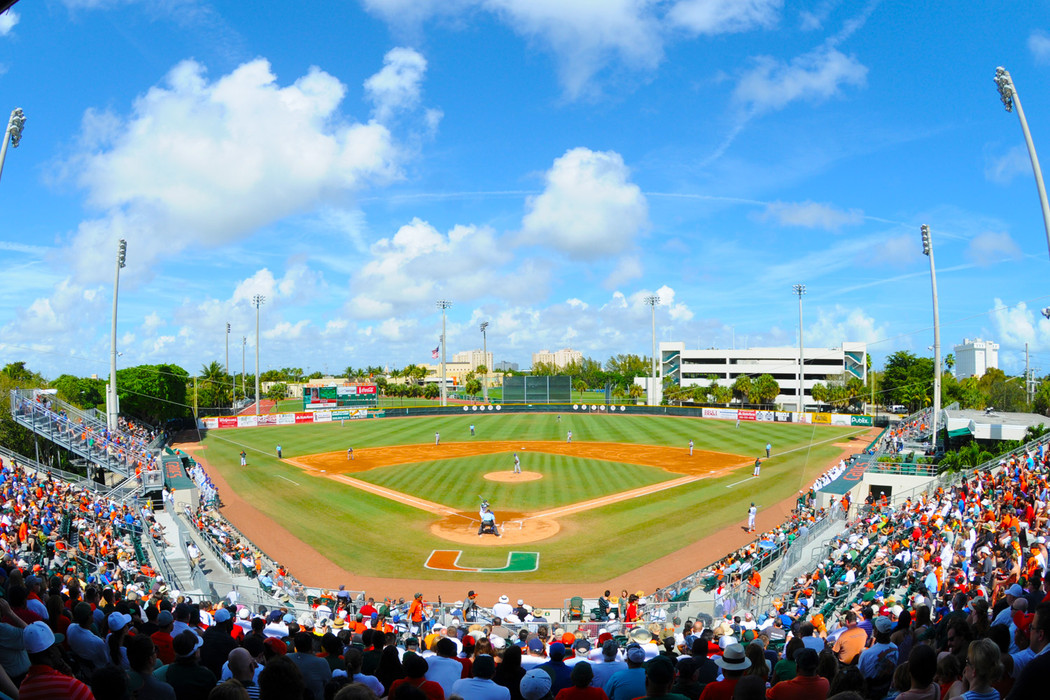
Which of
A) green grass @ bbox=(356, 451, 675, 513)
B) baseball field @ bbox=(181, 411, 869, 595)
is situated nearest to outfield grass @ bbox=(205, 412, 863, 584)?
baseball field @ bbox=(181, 411, 869, 595)

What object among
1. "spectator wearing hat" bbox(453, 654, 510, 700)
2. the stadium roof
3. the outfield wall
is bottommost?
the outfield wall

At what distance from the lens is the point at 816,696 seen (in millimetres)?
5180

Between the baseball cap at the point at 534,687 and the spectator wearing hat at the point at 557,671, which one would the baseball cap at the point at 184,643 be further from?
the spectator wearing hat at the point at 557,671

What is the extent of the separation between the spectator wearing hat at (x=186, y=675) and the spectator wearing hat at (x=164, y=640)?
1728mm

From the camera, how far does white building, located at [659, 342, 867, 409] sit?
324 ft

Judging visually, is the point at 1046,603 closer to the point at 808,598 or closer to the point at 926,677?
the point at 926,677

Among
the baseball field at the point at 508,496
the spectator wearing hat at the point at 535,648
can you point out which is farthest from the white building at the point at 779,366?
the spectator wearing hat at the point at 535,648

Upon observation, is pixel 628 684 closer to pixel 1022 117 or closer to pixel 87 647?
pixel 87 647

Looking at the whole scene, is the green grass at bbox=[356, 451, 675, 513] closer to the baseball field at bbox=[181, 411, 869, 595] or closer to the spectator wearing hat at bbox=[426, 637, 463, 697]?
the baseball field at bbox=[181, 411, 869, 595]

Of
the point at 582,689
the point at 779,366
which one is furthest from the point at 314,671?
the point at 779,366

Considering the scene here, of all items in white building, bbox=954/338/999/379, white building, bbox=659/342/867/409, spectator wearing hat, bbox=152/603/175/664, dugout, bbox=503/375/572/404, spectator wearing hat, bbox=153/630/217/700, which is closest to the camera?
spectator wearing hat, bbox=153/630/217/700

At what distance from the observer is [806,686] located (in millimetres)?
5223

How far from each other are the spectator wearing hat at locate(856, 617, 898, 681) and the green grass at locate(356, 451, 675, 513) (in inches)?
904

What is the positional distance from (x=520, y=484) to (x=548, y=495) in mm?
3031
